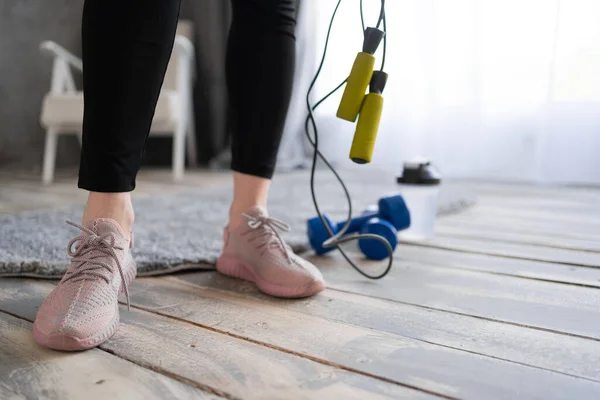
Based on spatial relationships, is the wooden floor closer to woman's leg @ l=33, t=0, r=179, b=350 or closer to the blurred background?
woman's leg @ l=33, t=0, r=179, b=350

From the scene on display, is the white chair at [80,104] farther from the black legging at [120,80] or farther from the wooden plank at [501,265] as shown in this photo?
the black legging at [120,80]

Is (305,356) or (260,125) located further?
(260,125)

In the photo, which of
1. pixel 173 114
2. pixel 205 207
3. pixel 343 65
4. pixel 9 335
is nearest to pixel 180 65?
pixel 173 114

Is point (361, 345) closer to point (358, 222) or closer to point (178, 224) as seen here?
point (358, 222)

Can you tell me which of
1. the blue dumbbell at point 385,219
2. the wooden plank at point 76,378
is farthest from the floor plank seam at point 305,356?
the blue dumbbell at point 385,219

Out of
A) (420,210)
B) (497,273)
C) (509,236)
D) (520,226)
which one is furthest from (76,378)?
(520,226)

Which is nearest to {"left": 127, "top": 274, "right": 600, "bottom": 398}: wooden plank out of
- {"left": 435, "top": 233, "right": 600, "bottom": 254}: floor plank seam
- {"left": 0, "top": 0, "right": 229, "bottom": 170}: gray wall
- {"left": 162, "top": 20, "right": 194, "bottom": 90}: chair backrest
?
{"left": 435, "top": 233, "right": 600, "bottom": 254}: floor plank seam

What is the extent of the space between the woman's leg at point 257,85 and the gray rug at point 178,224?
180 mm

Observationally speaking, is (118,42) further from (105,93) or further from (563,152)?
(563,152)

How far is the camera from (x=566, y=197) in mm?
1730

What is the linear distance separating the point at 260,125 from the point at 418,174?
37 cm

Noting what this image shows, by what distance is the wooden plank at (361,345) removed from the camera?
0.51 metres

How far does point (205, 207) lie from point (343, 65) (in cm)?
122

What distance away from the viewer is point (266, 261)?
76 centimetres
